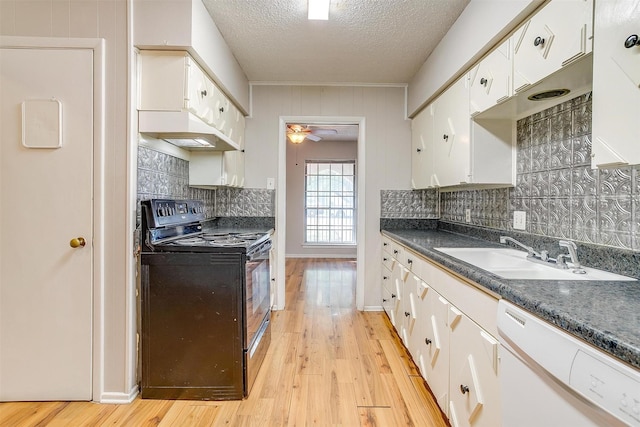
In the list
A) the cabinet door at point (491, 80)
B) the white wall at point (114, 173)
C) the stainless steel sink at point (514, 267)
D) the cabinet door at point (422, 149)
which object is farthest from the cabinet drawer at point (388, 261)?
the white wall at point (114, 173)

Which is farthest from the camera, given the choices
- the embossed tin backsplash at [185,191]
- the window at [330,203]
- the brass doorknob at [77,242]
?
the window at [330,203]

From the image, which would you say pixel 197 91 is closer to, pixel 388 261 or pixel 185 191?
pixel 185 191

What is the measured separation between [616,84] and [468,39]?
1.21 m

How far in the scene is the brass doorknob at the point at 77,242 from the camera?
180 cm

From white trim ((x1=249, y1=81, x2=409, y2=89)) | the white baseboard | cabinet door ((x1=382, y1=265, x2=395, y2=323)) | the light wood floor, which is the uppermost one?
white trim ((x1=249, y1=81, x2=409, y2=89))

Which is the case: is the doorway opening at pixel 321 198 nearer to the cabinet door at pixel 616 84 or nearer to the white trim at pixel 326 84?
the white trim at pixel 326 84

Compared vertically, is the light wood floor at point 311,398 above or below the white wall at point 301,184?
below

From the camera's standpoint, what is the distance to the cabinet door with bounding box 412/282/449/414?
164 centimetres

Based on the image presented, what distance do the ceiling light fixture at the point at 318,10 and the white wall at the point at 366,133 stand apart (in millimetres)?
1299

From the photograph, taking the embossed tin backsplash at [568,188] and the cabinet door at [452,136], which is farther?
the cabinet door at [452,136]

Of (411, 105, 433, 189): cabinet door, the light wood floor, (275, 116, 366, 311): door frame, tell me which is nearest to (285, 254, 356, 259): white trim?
(275, 116, 366, 311): door frame

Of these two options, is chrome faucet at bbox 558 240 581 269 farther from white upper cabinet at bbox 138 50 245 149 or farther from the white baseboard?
→ the white baseboard

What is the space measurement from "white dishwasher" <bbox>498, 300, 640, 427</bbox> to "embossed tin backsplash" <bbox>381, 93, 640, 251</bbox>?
691mm

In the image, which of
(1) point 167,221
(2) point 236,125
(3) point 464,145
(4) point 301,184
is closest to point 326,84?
(2) point 236,125
